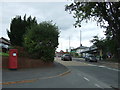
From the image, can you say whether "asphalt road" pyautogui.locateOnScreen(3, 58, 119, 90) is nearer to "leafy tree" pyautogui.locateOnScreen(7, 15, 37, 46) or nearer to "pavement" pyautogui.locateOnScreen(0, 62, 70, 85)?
"pavement" pyautogui.locateOnScreen(0, 62, 70, 85)

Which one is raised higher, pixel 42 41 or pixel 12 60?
pixel 42 41

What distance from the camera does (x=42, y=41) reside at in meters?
21.2

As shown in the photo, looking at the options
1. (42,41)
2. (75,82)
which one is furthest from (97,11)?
(75,82)

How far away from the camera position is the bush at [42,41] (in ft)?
69.6

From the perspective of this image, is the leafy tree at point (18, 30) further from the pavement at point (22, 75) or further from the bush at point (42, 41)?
the pavement at point (22, 75)

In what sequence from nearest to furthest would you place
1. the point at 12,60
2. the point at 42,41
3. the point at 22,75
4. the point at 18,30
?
the point at 22,75, the point at 12,60, the point at 42,41, the point at 18,30

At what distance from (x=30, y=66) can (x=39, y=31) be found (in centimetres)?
402

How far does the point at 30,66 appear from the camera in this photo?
1973 centimetres

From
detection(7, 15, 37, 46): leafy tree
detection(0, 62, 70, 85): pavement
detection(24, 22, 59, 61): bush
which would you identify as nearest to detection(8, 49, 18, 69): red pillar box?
detection(0, 62, 70, 85): pavement

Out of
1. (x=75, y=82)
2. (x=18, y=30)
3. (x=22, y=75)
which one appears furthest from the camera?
(x=18, y=30)

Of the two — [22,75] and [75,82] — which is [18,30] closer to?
[22,75]

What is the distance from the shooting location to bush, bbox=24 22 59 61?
21.2 meters

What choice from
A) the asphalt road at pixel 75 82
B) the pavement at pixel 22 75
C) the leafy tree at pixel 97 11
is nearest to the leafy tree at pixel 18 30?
the leafy tree at pixel 97 11

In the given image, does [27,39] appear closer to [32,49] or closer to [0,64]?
[32,49]
